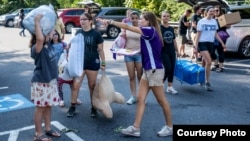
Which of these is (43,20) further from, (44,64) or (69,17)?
(69,17)

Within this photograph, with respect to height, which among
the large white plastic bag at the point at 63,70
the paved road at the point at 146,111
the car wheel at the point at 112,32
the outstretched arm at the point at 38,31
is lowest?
the paved road at the point at 146,111

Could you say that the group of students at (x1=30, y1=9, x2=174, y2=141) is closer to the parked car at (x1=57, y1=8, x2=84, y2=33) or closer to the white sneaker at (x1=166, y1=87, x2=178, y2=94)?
the white sneaker at (x1=166, y1=87, x2=178, y2=94)

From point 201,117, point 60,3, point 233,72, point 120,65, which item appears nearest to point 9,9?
point 60,3

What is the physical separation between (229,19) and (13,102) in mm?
6704

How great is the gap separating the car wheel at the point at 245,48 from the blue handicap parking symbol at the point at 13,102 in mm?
7436

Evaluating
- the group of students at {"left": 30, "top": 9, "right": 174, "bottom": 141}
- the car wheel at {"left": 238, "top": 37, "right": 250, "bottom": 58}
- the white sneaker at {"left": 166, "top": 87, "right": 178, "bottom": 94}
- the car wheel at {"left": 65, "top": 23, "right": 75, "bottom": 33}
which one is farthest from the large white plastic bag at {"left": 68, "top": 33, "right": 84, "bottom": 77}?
the car wheel at {"left": 65, "top": 23, "right": 75, "bottom": 33}

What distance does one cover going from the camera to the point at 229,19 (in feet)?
34.2

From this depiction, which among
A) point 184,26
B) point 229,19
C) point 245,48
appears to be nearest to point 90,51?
point 229,19

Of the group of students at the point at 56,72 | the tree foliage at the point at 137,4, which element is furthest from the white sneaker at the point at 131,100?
the tree foliage at the point at 137,4

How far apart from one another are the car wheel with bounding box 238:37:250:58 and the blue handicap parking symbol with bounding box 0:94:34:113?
744 centimetres

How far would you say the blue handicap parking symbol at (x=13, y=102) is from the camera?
6.50m

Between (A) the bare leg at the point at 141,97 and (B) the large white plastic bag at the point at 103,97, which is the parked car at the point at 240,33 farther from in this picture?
(A) the bare leg at the point at 141,97

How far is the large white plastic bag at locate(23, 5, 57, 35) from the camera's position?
432 cm

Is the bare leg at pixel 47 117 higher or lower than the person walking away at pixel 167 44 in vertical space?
lower
